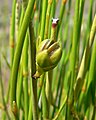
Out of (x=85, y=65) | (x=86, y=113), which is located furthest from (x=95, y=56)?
(x=86, y=113)

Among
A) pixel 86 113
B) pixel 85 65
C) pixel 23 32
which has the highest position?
pixel 23 32

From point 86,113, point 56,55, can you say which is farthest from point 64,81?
point 56,55

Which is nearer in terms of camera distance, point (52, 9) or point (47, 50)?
point (47, 50)

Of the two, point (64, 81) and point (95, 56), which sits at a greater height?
point (95, 56)

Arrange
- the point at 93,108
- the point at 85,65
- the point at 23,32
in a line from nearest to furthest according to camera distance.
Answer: the point at 23,32 → the point at 85,65 → the point at 93,108

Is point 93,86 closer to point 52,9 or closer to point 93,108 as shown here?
point 93,108

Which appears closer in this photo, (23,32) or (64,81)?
(23,32)

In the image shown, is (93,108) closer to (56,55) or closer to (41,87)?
(41,87)

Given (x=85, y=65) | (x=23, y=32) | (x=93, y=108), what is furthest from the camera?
(x=93, y=108)

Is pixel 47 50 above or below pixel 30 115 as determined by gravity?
above
